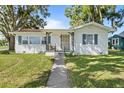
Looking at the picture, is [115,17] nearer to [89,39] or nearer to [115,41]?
[115,41]

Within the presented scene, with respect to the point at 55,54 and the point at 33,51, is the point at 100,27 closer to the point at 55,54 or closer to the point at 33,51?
the point at 55,54

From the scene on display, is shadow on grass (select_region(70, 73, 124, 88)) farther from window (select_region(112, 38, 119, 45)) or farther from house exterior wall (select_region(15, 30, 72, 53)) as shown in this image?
window (select_region(112, 38, 119, 45))

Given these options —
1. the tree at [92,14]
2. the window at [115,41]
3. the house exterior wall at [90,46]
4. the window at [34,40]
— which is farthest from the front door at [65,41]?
the window at [115,41]

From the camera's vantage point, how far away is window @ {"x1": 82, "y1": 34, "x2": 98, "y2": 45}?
81.7 feet

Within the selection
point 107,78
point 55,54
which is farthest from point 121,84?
point 55,54

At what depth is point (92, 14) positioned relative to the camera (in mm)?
39281

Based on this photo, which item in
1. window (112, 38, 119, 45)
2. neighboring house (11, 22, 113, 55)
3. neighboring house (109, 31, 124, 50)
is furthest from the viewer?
window (112, 38, 119, 45)

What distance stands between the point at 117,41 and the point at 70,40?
54.3ft

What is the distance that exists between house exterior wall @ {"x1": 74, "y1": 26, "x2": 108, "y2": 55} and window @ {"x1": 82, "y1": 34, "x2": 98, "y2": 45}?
0.31 metres

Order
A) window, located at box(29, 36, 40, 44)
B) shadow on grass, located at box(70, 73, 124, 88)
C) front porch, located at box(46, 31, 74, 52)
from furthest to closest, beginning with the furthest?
1. window, located at box(29, 36, 40, 44)
2. front porch, located at box(46, 31, 74, 52)
3. shadow on grass, located at box(70, 73, 124, 88)

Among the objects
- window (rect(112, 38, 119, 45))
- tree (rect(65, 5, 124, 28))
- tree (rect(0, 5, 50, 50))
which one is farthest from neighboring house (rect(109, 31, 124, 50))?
tree (rect(0, 5, 50, 50))

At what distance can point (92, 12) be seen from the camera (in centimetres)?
3928

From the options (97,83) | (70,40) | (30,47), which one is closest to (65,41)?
(70,40)

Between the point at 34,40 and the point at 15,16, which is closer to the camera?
the point at 34,40
